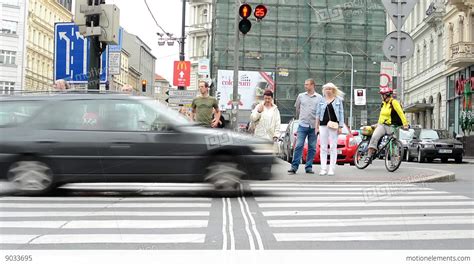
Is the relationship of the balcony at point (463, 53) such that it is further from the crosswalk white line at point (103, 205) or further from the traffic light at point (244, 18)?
the crosswalk white line at point (103, 205)

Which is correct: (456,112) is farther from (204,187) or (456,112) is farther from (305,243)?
(305,243)

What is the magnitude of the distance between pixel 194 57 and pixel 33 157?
85.1m

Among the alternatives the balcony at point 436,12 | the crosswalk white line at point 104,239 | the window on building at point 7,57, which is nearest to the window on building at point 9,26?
the window on building at point 7,57

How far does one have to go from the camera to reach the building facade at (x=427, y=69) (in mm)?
40156

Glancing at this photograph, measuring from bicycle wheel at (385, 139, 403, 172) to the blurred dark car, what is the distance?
444cm

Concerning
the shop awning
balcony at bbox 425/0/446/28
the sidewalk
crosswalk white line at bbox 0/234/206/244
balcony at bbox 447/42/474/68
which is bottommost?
crosswalk white line at bbox 0/234/206/244

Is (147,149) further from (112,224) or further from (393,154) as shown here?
(393,154)

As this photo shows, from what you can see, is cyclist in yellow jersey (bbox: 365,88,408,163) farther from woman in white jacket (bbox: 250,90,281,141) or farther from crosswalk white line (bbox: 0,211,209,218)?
crosswalk white line (bbox: 0,211,209,218)

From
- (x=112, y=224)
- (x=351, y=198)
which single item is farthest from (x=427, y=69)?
(x=112, y=224)

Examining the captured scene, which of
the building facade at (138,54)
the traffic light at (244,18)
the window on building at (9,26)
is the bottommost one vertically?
the traffic light at (244,18)

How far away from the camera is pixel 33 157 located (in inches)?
339

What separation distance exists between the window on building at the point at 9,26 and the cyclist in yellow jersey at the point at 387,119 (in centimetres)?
6583

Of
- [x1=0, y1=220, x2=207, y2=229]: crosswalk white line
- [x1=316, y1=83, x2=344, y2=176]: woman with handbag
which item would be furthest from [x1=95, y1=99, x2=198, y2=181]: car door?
[x1=316, y1=83, x2=344, y2=176]: woman with handbag

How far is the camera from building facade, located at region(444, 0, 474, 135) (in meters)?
33.0
